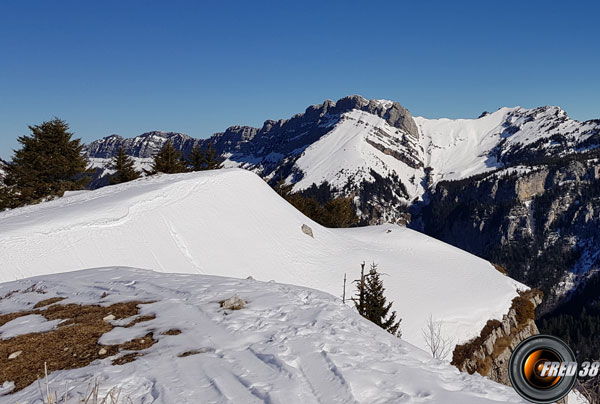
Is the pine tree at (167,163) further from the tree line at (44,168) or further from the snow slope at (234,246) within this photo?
the snow slope at (234,246)

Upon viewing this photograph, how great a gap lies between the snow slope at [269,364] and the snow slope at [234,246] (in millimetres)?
9372

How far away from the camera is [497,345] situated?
31.4 m

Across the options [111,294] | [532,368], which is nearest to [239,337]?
[532,368]

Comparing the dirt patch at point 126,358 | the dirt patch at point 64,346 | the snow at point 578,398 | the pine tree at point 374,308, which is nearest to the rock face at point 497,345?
the snow at point 578,398

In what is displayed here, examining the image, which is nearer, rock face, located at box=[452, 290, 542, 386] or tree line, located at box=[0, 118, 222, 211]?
rock face, located at box=[452, 290, 542, 386]

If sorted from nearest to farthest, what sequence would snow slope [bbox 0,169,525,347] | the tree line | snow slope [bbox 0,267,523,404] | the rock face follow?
1. snow slope [bbox 0,267,523,404]
2. snow slope [bbox 0,169,525,347]
3. the rock face
4. the tree line

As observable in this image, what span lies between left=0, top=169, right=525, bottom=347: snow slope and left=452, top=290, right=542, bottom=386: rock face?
Answer: 826 millimetres

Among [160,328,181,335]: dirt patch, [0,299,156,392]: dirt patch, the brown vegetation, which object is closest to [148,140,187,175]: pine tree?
the brown vegetation

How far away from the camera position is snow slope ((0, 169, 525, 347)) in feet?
58.5

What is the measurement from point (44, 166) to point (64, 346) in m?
41.5

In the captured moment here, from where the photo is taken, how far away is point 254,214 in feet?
97.7

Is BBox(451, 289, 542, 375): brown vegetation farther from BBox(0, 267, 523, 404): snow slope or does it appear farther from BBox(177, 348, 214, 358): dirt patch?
BBox(177, 348, 214, 358): dirt patch

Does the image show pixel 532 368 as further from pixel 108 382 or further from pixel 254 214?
pixel 254 214

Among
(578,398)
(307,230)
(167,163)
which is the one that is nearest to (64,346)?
(578,398)
